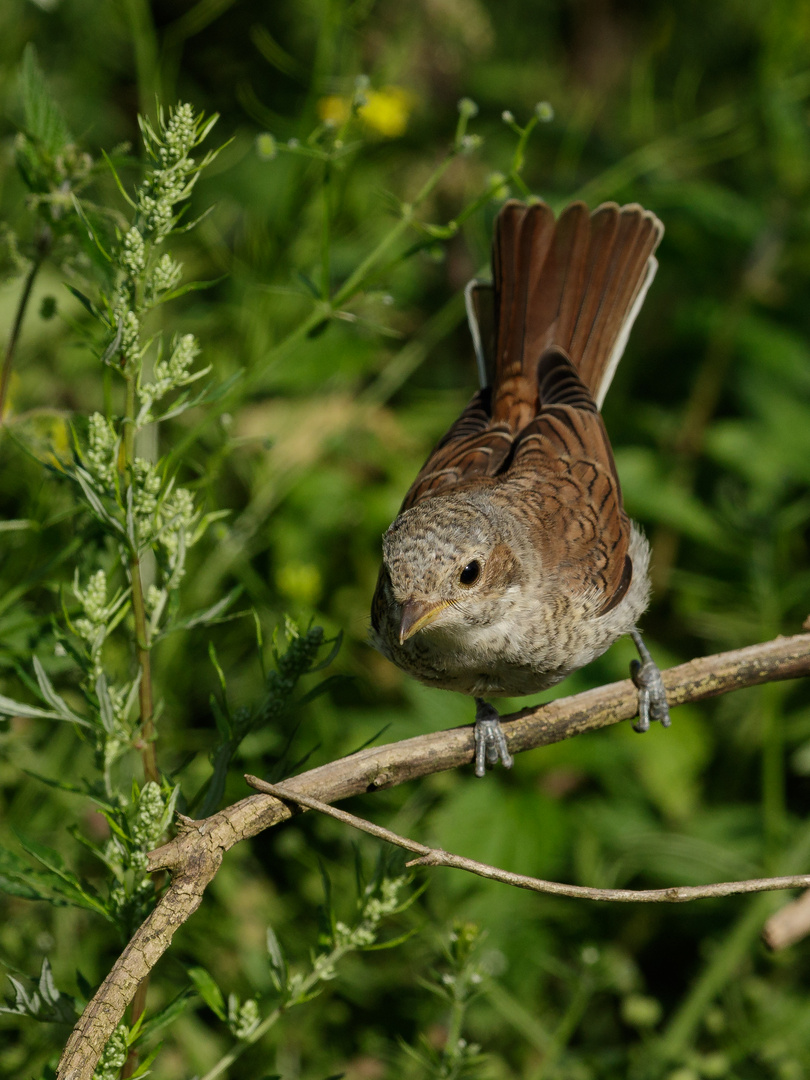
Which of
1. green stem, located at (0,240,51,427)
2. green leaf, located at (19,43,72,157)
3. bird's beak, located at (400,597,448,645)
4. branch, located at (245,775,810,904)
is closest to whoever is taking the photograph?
branch, located at (245,775,810,904)

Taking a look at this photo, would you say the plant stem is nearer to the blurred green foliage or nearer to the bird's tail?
the blurred green foliage

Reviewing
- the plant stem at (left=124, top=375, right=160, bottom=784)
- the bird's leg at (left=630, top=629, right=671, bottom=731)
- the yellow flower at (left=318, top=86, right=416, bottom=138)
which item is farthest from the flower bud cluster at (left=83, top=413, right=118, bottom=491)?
the yellow flower at (left=318, top=86, right=416, bottom=138)

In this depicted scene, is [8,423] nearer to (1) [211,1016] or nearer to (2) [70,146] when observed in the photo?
(2) [70,146]

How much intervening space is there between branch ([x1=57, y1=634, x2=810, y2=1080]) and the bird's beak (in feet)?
1.14

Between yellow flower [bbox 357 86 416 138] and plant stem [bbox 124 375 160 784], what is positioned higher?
yellow flower [bbox 357 86 416 138]

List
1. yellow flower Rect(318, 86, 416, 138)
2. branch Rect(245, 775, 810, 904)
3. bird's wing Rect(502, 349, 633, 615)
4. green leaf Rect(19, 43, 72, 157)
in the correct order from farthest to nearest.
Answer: yellow flower Rect(318, 86, 416, 138) → bird's wing Rect(502, 349, 633, 615) → green leaf Rect(19, 43, 72, 157) → branch Rect(245, 775, 810, 904)

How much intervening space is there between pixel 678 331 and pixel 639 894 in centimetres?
418

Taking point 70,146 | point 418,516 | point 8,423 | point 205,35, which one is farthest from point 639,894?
point 205,35

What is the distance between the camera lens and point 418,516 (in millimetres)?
3281

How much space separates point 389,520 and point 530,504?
58.6 inches

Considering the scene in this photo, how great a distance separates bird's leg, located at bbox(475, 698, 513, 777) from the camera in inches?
110

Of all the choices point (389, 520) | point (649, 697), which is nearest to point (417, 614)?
point (649, 697)

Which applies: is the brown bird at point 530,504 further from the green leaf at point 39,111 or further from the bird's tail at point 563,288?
the green leaf at point 39,111

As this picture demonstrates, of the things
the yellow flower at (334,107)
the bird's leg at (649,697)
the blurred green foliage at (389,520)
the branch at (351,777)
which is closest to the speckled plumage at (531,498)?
the bird's leg at (649,697)
